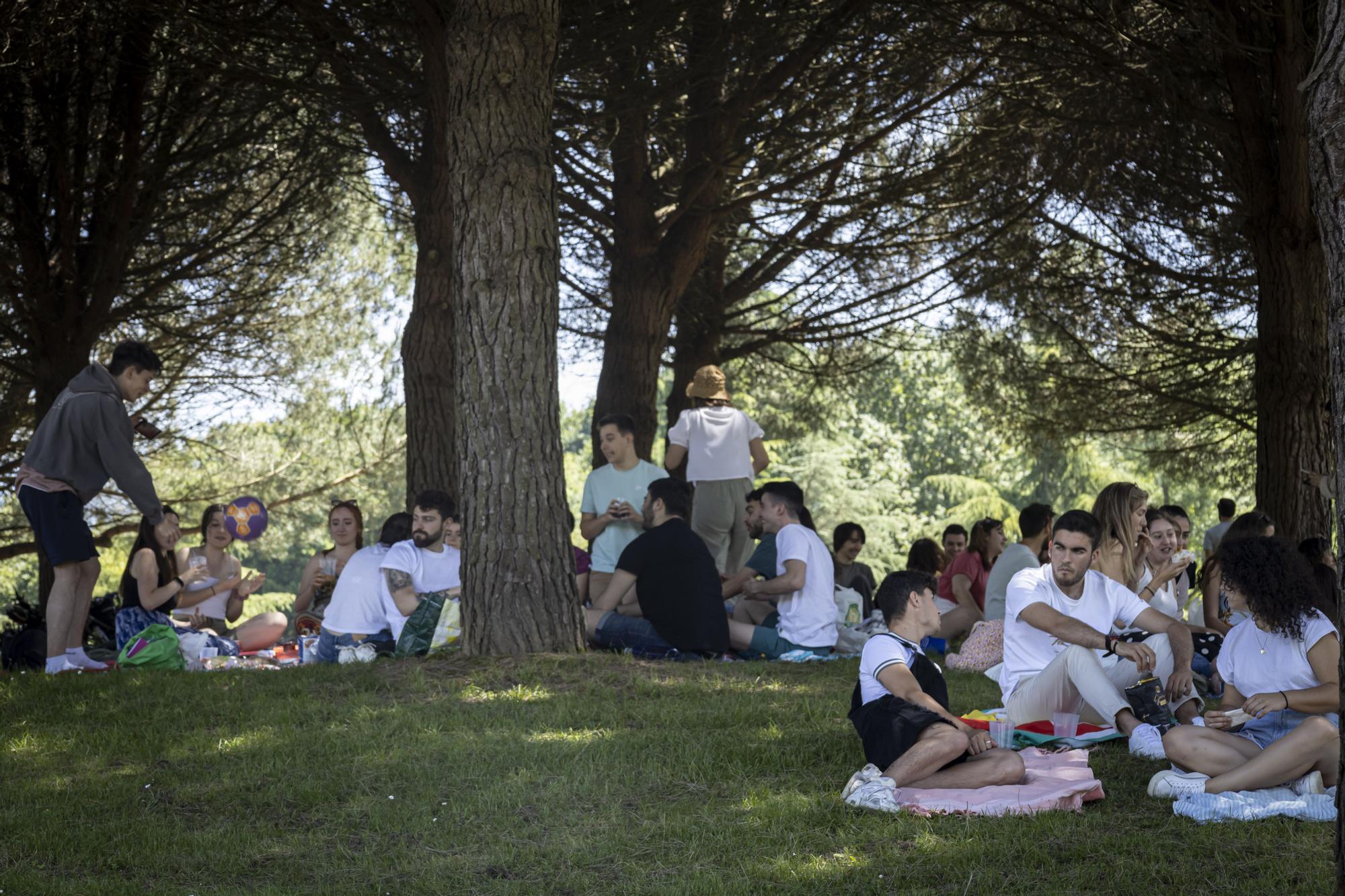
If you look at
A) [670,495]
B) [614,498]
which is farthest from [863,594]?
[670,495]

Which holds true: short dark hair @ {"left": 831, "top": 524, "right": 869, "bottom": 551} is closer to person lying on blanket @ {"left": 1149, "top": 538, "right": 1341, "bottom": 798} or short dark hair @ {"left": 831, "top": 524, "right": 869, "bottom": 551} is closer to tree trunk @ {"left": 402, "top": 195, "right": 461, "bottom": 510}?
tree trunk @ {"left": 402, "top": 195, "right": 461, "bottom": 510}

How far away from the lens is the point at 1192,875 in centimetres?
354

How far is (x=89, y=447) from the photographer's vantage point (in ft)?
23.8

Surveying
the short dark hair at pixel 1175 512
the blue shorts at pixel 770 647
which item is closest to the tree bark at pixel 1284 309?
the short dark hair at pixel 1175 512

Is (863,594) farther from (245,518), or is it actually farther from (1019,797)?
(1019,797)

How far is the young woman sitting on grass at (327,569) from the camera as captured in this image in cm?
897

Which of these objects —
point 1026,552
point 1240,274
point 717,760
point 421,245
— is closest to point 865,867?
point 717,760

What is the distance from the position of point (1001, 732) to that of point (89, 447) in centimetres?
518

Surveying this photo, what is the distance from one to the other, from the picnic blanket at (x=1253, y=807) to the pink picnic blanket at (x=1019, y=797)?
31 centimetres

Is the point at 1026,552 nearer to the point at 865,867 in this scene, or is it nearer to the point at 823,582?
the point at 823,582

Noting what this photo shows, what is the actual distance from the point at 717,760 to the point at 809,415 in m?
13.3

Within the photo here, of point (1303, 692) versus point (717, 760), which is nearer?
point (1303, 692)

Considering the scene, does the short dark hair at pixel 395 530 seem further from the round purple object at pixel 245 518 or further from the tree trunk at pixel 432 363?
the round purple object at pixel 245 518

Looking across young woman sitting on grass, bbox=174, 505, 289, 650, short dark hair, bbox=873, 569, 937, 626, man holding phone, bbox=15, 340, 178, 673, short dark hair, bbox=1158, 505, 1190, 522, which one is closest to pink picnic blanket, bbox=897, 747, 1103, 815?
short dark hair, bbox=873, 569, 937, 626
